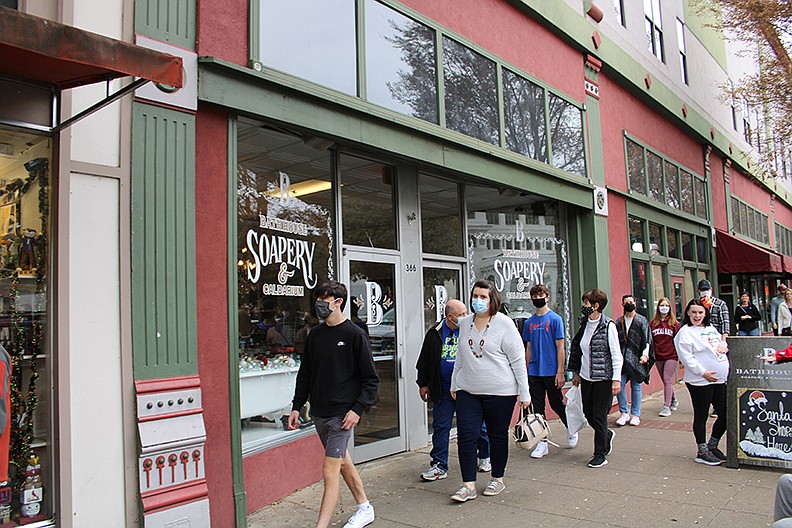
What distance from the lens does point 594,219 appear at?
10531mm

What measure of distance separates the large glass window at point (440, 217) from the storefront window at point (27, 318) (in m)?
4.59

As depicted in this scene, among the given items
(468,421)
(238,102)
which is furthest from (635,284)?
(238,102)

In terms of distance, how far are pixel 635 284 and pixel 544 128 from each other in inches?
171

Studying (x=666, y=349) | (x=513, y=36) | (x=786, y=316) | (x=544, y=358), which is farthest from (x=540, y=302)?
(x=786, y=316)

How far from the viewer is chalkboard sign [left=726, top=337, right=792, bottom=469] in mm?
5957

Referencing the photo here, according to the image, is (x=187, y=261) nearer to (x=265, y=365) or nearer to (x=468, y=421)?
(x=265, y=365)

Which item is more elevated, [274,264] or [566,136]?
[566,136]

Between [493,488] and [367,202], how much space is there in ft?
10.8

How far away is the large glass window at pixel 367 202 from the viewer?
6.78 meters

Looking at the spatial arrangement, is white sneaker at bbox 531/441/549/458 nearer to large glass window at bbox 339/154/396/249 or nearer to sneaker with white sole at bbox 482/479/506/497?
sneaker with white sole at bbox 482/479/506/497

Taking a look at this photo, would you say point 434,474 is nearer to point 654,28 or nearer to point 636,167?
point 636,167

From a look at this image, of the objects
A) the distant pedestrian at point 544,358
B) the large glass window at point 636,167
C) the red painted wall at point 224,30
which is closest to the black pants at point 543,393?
the distant pedestrian at point 544,358

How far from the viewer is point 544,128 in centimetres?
945

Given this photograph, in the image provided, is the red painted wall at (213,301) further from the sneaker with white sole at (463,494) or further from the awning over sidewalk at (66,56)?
the sneaker with white sole at (463,494)
